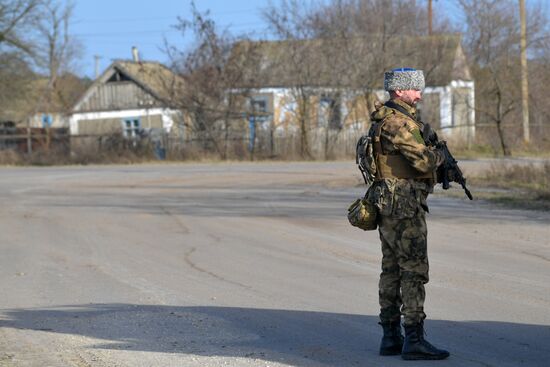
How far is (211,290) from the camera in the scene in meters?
9.16

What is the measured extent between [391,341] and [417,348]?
25 cm

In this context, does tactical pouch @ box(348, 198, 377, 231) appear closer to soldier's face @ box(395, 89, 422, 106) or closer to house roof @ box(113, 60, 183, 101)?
soldier's face @ box(395, 89, 422, 106)

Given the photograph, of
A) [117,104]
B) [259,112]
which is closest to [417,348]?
[259,112]

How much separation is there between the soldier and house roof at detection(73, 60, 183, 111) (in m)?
37.1

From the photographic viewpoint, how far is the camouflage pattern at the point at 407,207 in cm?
580

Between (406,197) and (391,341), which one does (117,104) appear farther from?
(406,197)

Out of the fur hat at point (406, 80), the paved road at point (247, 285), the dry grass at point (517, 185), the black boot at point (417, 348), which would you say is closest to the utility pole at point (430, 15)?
the dry grass at point (517, 185)

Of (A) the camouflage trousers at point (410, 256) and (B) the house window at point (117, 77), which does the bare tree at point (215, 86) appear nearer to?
(B) the house window at point (117, 77)

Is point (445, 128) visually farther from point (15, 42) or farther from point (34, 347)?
point (34, 347)

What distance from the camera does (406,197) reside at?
5820 mm

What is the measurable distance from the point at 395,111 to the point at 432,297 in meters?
2.91

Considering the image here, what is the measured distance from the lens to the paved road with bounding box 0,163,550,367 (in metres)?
6.46

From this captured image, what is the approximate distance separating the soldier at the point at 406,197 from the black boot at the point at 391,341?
0.08 meters

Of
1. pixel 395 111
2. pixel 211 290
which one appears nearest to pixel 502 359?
pixel 395 111
